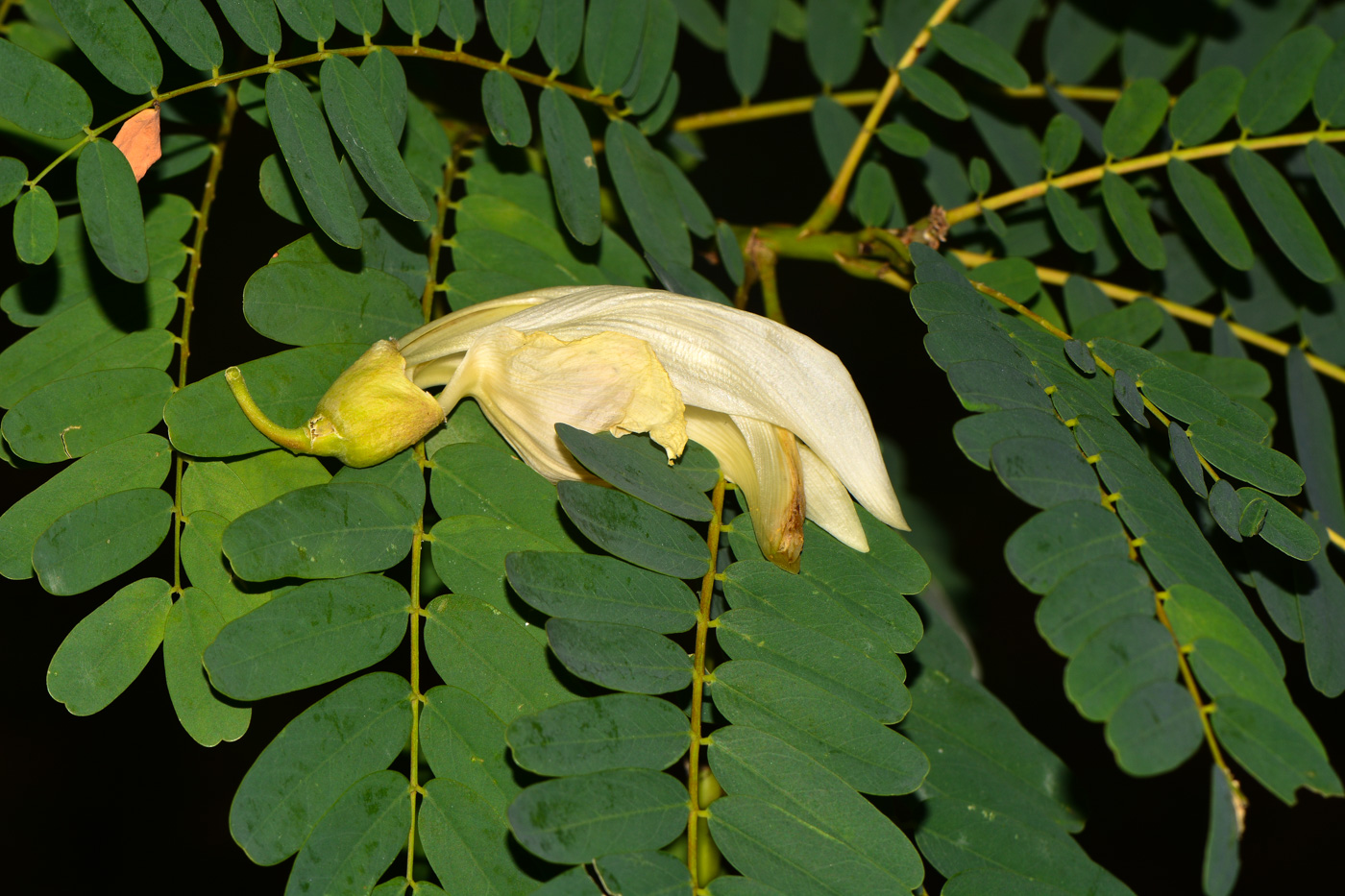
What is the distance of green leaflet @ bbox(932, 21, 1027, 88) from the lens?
94 cm

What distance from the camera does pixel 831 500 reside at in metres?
0.67

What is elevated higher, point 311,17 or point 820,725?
point 311,17

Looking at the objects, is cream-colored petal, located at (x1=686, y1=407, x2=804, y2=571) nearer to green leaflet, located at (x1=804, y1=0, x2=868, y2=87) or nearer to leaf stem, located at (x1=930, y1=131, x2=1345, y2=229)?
leaf stem, located at (x1=930, y1=131, x2=1345, y2=229)

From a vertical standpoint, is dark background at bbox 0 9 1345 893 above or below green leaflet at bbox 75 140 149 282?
below

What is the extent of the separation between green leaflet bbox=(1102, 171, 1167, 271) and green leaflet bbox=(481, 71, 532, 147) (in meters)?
0.54

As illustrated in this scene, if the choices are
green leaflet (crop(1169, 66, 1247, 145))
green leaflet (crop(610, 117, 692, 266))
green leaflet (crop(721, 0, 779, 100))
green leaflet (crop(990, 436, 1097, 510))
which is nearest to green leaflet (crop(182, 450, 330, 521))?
green leaflet (crop(610, 117, 692, 266))

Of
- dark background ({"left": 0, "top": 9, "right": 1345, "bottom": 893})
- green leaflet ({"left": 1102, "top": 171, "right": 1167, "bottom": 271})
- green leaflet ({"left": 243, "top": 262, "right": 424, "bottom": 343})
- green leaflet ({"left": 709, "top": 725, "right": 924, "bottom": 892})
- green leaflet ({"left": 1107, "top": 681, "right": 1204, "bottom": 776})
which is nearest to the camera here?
green leaflet ({"left": 1107, "top": 681, "right": 1204, "bottom": 776})

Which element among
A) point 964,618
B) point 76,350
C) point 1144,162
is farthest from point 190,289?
point 964,618

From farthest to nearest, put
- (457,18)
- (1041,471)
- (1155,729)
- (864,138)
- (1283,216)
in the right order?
(864,138) → (1283,216) → (457,18) → (1041,471) → (1155,729)

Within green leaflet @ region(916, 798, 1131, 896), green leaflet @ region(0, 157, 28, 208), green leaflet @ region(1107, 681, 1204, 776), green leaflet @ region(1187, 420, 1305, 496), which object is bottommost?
green leaflet @ region(916, 798, 1131, 896)

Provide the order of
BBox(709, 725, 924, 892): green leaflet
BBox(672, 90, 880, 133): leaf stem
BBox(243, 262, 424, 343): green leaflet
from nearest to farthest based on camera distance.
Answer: BBox(709, 725, 924, 892): green leaflet
BBox(243, 262, 424, 343): green leaflet
BBox(672, 90, 880, 133): leaf stem

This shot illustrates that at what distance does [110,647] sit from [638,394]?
1.22 ft

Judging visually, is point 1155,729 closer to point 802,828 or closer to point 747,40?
point 802,828

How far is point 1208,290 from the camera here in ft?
3.31
